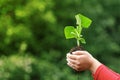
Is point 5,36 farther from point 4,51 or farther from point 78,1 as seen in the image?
point 78,1

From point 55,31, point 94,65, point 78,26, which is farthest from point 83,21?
point 55,31

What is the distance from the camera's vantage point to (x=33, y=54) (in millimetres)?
11961

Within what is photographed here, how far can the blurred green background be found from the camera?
11000 mm

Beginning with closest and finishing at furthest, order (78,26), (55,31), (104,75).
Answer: (104,75)
(78,26)
(55,31)

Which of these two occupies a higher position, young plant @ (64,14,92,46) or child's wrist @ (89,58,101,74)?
young plant @ (64,14,92,46)

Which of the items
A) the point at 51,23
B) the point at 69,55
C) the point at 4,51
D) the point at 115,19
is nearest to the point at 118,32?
the point at 115,19

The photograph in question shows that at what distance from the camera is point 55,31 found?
12148 millimetres

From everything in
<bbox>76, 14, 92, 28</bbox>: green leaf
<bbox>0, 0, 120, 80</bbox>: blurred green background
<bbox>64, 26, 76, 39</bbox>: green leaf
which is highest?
<bbox>76, 14, 92, 28</bbox>: green leaf

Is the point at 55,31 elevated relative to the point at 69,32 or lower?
lower

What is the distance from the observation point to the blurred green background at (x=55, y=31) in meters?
11.0

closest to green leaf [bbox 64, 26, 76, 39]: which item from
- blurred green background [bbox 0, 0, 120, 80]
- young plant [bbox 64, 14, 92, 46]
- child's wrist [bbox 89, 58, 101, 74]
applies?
young plant [bbox 64, 14, 92, 46]

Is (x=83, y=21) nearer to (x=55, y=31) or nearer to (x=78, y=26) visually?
(x=78, y=26)

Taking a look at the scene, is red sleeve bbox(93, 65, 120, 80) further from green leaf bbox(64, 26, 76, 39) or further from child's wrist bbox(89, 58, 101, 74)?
green leaf bbox(64, 26, 76, 39)

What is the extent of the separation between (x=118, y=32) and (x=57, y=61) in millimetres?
2917
